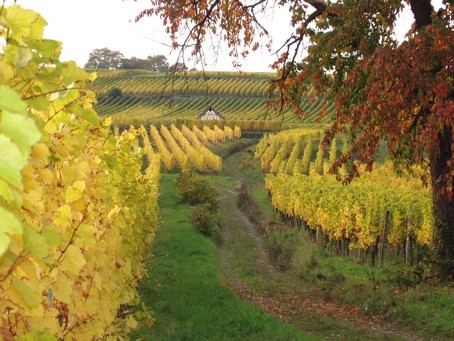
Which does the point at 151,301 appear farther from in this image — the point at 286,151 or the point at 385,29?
the point at 286,151

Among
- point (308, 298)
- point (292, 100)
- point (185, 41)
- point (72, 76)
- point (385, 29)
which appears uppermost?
point (385, 29)

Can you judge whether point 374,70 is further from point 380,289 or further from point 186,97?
point 186,97

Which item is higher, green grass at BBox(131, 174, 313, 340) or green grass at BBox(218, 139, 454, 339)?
green grass at BBox(218, 139, 454, 339)

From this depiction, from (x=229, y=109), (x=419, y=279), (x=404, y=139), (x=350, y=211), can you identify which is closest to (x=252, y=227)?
(x=350, y=211)

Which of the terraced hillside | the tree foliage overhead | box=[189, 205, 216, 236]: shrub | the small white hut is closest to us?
the tree foliage overhead

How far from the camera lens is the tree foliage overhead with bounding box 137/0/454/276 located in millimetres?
7449

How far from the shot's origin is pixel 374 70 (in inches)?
293

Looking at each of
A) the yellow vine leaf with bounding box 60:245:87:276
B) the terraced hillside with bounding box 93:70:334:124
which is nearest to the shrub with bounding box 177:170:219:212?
the yellow vine leaf with bounding box 60:245:87:276

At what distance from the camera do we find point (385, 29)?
976cm

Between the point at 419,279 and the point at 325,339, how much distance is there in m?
2.91

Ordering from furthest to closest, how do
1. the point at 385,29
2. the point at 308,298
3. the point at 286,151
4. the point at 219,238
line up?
the point at 286,151
the point at 219,238
the point at 308,298
the point at 385,29

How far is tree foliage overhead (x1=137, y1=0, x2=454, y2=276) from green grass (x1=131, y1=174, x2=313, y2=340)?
9.84 ft

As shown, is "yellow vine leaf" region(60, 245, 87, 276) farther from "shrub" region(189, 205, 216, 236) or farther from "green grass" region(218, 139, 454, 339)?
"shrub" region(189, 205, 216, 236)

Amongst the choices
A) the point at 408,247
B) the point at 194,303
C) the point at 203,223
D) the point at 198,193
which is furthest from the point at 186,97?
the point at 194,303
